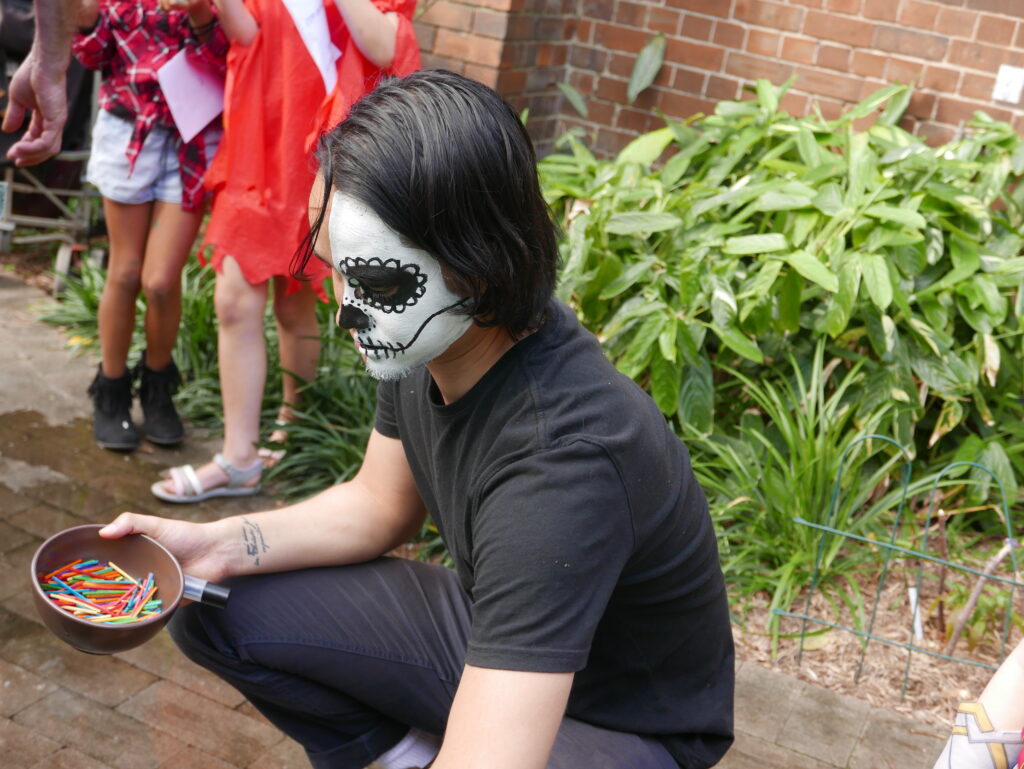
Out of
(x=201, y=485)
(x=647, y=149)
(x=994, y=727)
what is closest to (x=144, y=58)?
(x=201, y=485)

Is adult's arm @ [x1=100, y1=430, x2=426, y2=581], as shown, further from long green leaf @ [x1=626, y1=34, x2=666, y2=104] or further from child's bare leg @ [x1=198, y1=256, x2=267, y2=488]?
long green leaf @ [x1=626, y1=34, x2=666, y2=104]

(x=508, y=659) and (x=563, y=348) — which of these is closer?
(x=508, y=659)

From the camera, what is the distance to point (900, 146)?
3.92 meters

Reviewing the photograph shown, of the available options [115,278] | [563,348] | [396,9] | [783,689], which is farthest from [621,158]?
[563,348]

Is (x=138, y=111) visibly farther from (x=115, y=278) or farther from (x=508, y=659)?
(x=508, y=659)

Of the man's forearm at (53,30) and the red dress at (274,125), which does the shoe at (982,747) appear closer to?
the red dress at (274,125)

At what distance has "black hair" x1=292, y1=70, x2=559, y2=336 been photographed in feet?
4.94

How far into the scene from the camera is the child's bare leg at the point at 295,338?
3.67 m

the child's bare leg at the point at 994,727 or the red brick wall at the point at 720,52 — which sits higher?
the red brick wall at the point at 720,52

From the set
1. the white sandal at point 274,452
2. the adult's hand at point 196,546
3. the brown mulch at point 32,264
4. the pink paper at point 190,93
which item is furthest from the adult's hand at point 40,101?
the brown mulch at point 32,264

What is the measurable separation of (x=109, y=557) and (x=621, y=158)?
9.22 ft

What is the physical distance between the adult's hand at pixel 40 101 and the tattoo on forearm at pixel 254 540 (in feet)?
4.95

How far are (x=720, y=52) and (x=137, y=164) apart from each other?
2.55 m

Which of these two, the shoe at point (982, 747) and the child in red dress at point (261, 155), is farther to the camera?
the child in red dress at point (261, 155)
